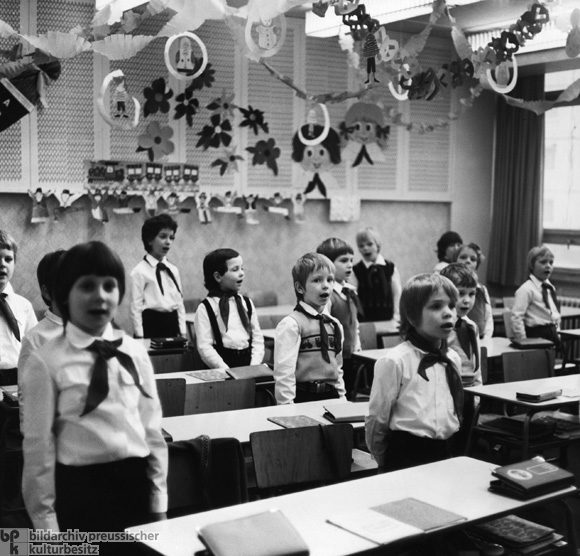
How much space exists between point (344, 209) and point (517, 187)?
208 centimetres

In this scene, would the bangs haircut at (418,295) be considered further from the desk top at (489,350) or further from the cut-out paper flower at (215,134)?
the cut-out paper flower at (215,134)

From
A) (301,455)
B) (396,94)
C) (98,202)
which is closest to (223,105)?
(98,202)

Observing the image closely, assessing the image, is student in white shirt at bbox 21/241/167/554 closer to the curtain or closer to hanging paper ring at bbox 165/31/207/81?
hanging paper ring at bbox 165/31/207/81

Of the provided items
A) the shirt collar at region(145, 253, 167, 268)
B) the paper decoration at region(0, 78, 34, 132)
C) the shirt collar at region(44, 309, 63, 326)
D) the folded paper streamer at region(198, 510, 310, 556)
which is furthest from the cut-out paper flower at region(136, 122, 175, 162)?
the folded paper streamer at region(198, 510, 310, 556)

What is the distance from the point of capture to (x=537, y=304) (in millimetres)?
7234

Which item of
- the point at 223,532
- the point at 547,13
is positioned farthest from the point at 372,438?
the point at 547,13

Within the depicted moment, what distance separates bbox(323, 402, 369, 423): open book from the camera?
3.72 m

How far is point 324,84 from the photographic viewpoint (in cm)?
870

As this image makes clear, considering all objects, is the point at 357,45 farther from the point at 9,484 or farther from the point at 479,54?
the point at 9,484

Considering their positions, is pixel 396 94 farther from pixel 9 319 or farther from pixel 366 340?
pixel 9 319

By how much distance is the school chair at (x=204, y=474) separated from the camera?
2.96 m

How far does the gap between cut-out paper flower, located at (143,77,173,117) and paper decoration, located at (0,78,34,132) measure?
1.31 m

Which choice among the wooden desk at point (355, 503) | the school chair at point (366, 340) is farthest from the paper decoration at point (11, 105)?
the wooden desk at point (355, 503)

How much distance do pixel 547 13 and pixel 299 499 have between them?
140 inches
